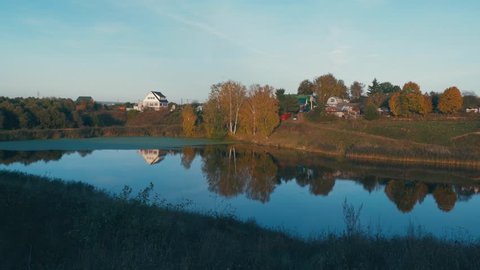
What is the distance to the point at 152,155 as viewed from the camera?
3155 centimetres

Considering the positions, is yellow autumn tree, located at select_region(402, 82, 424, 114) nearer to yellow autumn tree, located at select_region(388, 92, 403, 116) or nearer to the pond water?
yellow autumn tree, located at select_region(388, 92, 403, 116)

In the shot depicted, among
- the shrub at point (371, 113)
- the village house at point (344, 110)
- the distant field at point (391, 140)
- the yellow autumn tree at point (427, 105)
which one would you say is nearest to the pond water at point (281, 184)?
the distant field at point (391, 140)

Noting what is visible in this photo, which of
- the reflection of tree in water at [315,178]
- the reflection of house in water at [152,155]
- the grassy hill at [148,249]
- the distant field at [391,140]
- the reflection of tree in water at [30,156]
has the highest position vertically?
the grassy hill at [148,249]

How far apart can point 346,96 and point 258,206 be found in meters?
67.1

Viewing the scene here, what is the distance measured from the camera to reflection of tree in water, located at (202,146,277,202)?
1884cm

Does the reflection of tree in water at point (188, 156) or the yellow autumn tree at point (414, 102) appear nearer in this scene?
the reflection of tree in water at point (188, 156)

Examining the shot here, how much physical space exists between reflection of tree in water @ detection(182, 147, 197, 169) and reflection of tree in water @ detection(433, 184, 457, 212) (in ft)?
44.5

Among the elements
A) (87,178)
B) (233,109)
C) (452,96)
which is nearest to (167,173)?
(87,178)

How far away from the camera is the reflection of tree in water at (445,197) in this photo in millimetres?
17062

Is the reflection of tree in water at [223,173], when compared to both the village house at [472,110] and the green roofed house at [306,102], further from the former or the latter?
the green roofed house at [306,102]

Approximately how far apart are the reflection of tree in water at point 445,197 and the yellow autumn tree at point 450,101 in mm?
27058

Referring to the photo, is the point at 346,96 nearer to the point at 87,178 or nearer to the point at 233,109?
the point at 233,109

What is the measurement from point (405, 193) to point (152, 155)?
18.2 metres

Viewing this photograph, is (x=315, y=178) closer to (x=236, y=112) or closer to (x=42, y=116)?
(x=236, y=112)
